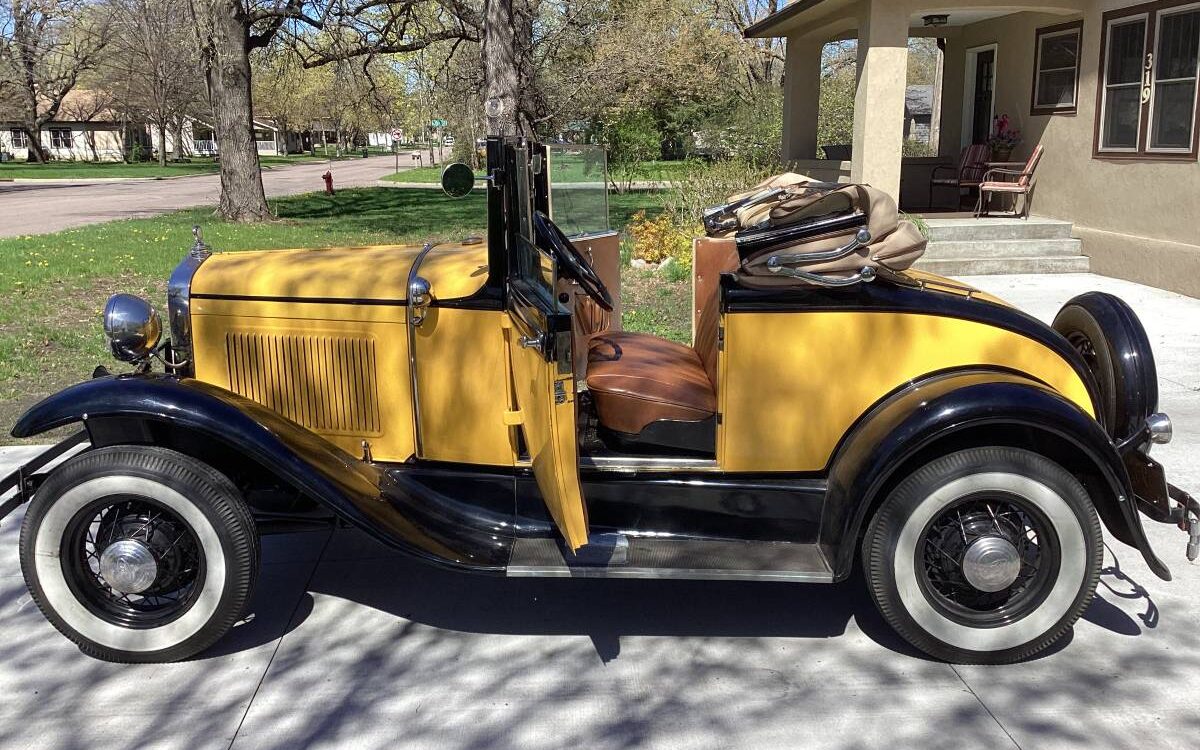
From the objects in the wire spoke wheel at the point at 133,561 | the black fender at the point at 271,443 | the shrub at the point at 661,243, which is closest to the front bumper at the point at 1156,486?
the black fender at the point at 271,443

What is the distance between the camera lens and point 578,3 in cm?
2291

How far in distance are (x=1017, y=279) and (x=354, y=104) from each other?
13.1m

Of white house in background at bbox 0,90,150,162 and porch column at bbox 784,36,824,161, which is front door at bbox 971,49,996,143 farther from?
white house in background at bbox 0,90,150,162

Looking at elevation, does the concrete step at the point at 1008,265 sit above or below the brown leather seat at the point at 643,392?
below

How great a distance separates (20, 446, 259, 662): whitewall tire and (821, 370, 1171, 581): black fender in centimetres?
198

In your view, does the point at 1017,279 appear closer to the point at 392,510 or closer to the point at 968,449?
the point at 968,449

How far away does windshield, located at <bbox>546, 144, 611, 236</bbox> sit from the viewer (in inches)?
165

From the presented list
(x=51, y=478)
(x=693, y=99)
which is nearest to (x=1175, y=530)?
(x=51, y=478)

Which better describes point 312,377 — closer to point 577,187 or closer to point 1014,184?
point 577,187

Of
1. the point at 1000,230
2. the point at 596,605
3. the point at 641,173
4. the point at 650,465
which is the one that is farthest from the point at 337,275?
the point at 641,173

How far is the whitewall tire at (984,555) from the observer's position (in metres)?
3.02

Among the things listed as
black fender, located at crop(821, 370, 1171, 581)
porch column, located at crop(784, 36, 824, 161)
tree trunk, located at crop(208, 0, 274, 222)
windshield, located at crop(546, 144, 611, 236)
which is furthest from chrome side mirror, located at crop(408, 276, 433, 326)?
tree trunk, located at crop(208, 0, 274, 222)

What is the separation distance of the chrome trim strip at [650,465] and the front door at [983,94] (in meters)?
11.6

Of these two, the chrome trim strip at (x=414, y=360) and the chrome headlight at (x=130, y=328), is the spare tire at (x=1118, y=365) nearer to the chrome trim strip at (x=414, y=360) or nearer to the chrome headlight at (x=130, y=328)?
the chrome trim strip at (x=414, y=360)
